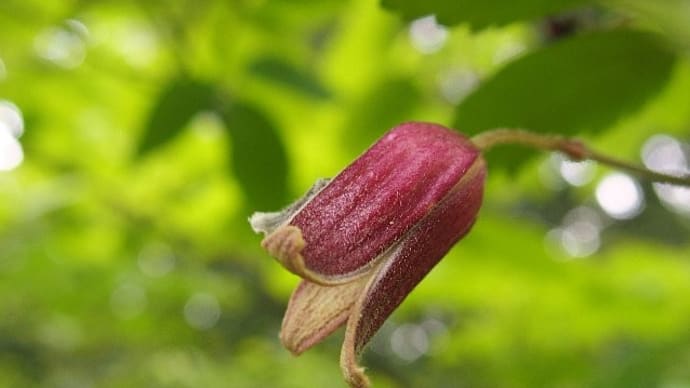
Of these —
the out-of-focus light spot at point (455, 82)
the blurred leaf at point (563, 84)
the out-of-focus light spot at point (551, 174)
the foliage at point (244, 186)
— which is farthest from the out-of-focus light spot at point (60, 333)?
the blurred leaf at point (563, 84)

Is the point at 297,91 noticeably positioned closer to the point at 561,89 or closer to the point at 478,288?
the point at 561,89

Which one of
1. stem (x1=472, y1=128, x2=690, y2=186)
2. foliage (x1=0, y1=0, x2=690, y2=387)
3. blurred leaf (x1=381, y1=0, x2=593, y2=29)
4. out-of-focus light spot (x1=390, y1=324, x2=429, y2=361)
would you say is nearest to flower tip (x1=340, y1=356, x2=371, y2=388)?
stem (x1=472, y1=128, x2=690, y2=186)

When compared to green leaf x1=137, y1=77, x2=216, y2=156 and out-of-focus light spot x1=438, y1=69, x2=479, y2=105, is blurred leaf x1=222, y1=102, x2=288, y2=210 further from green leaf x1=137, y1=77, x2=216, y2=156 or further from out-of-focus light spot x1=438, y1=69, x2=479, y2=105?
out-of-focus light spot x1=438, y1=69, x2=479, y2=105

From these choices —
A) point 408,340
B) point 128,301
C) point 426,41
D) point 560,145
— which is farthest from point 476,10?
point 408,340

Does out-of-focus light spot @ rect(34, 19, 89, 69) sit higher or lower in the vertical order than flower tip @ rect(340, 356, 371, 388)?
higher

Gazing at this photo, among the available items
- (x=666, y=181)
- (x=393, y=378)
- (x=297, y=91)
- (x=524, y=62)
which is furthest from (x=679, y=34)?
(x=393, y=378)

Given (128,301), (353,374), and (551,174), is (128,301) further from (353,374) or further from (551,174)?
(353,374)

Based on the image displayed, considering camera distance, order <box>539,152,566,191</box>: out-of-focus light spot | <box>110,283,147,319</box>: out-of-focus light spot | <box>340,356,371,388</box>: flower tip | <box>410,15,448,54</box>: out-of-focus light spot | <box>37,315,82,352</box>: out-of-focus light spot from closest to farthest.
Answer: <box>340,356,371,388</box>: flower tip < <box>410,15,448,54</box>: out-of-focus light spot < <box>110,283,147,319</box>: out-of-focus light spot < <box>539,152,566,191</box>: out-of-focus light spot < <box>37,315,82,352</box>: out-of-focus light spot
